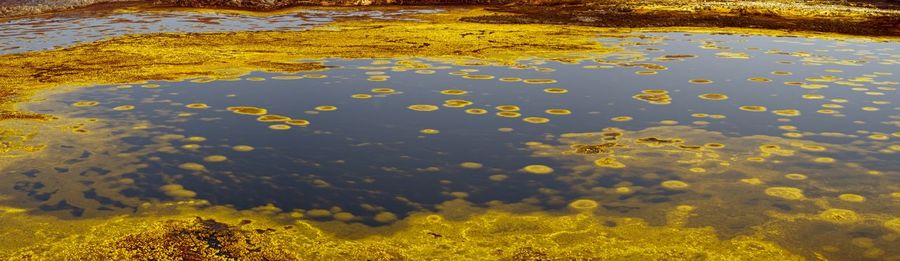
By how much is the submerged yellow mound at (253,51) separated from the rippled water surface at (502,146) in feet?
3.08

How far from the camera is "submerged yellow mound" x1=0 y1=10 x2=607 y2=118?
30.8 feet

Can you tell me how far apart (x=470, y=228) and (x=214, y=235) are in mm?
1204

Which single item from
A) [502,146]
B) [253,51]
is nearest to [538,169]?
[502,146]

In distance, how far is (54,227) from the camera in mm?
3967

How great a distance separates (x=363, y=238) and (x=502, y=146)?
201 cm

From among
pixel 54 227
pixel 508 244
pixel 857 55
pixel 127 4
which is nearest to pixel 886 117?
pixel 508 244

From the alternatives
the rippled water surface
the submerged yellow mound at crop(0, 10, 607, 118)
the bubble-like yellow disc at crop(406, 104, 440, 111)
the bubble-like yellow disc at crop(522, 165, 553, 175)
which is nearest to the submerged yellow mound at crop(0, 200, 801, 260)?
the rippled water surface

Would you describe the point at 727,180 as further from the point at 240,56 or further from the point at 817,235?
the point at 240,56

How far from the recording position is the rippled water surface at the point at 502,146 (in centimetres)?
437

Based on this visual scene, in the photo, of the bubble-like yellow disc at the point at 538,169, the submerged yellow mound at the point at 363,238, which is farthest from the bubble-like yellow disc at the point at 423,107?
the submerged yellow mound at the point at 363,238

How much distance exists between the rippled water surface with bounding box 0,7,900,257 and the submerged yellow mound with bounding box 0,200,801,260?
0.17 meters

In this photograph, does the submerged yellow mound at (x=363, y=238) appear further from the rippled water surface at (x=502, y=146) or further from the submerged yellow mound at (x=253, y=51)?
the submerged yellow mound at (x=253, y=51)

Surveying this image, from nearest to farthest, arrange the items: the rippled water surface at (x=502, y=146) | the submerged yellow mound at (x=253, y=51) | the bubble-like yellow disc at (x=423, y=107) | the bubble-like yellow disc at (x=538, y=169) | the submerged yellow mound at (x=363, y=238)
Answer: the submerged yellow mound at (x=363, y=238) → the rippled water surface at (x=502, y=146) → the bubble-like yellow disc at (x=538, y=169) → the bubble-like yellow disc at (x=423, y=107) → the submerged yellow mound at (x=253, y=51)

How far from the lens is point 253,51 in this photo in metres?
12.2
